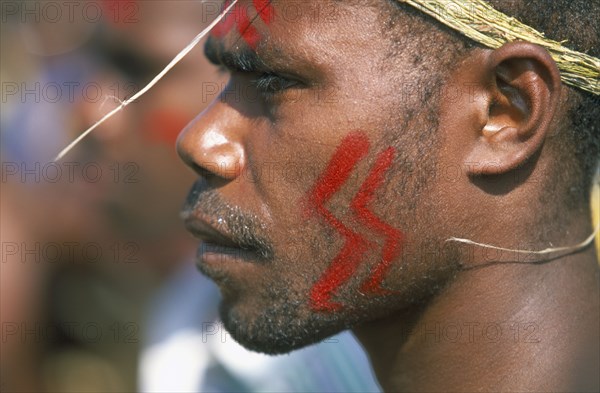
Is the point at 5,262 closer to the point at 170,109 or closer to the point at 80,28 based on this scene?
the point at 170,109

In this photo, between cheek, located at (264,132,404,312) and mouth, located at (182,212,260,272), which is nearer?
cheek, located at (264,132,404,312)

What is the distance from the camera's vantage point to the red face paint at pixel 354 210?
98.1 inches

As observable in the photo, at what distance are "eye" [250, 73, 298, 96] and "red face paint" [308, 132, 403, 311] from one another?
23 cm

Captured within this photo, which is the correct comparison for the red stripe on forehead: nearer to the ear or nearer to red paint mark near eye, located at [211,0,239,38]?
red paint mark near eye, located at [211,0,239,38]

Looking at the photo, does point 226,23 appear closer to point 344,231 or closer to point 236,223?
point 236,223

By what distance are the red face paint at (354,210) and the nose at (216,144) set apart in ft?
0.88

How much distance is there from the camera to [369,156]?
2490mm

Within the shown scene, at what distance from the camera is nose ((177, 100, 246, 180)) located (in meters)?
2.64

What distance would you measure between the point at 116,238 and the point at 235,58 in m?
3.30

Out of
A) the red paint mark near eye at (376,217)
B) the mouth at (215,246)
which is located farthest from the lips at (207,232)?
the red paint mark near eye at (376,217)

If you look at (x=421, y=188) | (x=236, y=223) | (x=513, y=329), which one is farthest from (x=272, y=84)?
(x=513, y=329)

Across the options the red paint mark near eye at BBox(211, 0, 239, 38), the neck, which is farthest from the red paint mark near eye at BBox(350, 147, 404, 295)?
the red paint mark near eye at BBox(211, 0, 239, 38)

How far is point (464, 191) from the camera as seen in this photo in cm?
249

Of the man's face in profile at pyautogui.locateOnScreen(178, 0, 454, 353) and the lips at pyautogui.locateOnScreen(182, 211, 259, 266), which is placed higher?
the man's face in profile at pyautogui.locateOnScreen(178, 0, 454, 353)
